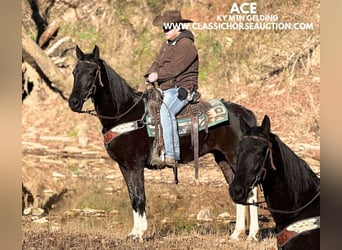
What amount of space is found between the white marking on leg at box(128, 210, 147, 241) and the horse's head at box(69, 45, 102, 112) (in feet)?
3.63

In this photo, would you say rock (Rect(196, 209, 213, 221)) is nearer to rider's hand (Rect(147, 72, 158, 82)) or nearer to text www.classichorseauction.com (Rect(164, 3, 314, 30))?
rider's hand (Rect(147, 72, 158, 82))

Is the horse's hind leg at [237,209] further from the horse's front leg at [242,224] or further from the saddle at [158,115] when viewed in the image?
the saddle at [158,115]

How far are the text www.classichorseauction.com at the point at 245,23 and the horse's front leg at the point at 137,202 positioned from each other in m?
1.41

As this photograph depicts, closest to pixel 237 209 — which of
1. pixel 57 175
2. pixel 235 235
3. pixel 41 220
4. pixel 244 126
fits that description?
pixel 235 235

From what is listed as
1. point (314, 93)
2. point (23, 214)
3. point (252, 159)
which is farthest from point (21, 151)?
point (314, 93)

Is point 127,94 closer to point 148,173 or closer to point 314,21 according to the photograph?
point 148,173

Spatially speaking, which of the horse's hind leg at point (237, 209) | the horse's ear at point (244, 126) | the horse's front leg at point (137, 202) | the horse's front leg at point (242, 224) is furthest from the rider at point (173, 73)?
the horse's front leg at point (242, 224)

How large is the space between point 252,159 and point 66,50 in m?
2.27

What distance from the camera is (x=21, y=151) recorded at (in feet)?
19.5

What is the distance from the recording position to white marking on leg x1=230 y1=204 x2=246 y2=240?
19.7ft

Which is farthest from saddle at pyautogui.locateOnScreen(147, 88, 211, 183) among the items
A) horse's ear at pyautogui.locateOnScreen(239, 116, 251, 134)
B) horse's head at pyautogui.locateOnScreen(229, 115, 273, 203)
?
horse's head at pyautogui.locateOnScreen(229, 115, 273, 203)

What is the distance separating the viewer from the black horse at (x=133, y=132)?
5887 millimetres

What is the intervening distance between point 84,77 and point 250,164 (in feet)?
6.32

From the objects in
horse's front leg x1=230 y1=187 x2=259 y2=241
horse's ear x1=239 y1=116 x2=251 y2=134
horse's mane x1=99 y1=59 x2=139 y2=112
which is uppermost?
horse's mane x1=99 y1=59 x2=139 y2=112
